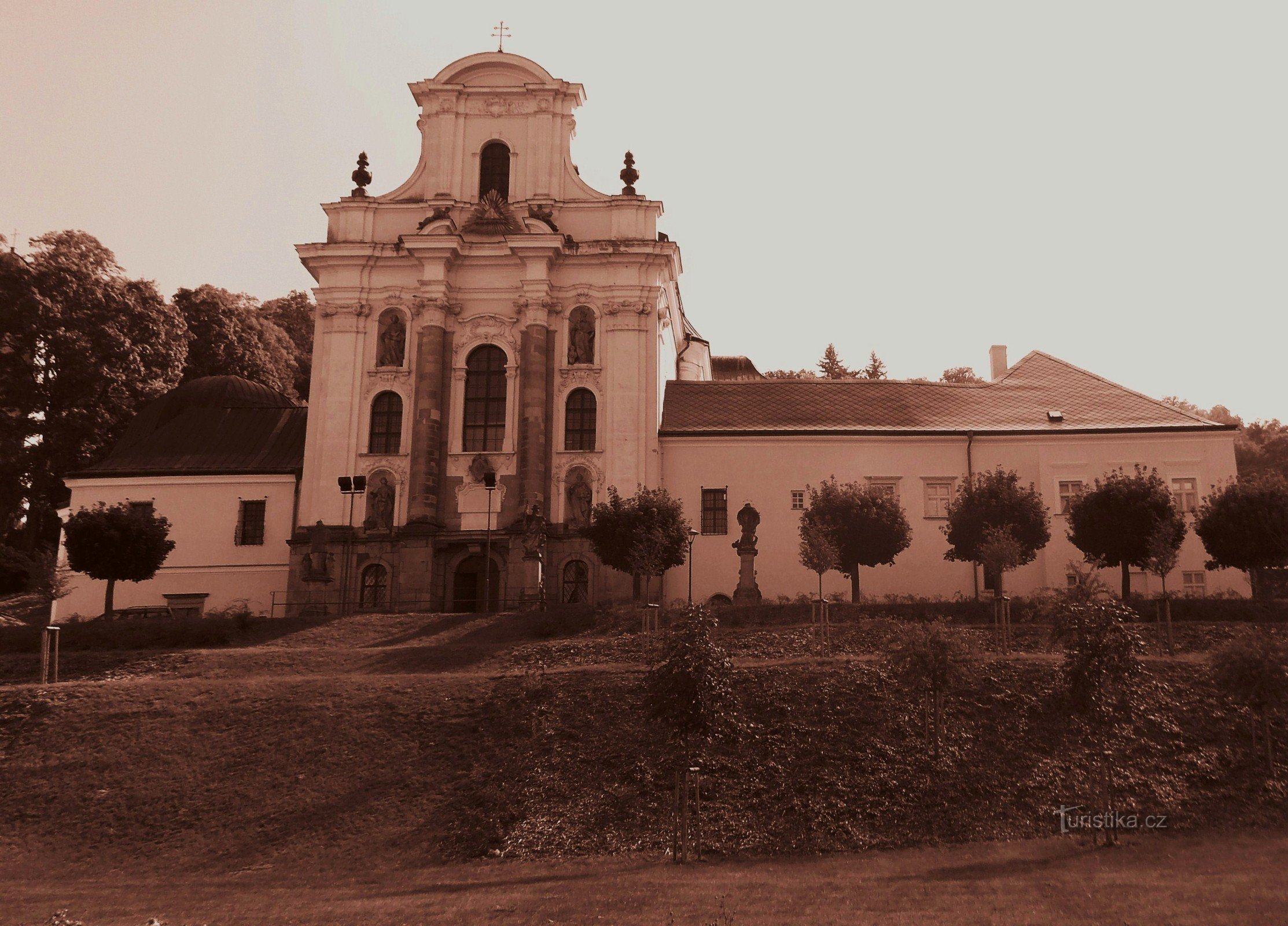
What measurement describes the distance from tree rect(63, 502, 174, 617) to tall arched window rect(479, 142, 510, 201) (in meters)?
17.2

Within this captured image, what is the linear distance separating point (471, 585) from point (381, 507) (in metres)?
4.19

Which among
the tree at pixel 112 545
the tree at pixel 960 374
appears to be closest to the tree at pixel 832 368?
the tree at pixel 960 374

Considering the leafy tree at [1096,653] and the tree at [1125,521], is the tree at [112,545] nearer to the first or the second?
the leafy tree at [1096,653]

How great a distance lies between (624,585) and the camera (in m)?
41.1

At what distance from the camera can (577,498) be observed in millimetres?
42562

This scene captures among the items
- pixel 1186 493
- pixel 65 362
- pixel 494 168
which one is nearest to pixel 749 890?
pixel 1186 493

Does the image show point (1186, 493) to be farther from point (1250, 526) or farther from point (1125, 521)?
point (1125, 521)

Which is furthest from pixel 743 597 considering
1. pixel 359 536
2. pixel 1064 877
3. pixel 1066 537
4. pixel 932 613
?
pixel 1064 877

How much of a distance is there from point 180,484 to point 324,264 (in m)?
9.39

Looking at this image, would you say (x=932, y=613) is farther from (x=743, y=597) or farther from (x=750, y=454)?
(x=750, y=454)

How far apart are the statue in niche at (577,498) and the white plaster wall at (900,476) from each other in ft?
8.99

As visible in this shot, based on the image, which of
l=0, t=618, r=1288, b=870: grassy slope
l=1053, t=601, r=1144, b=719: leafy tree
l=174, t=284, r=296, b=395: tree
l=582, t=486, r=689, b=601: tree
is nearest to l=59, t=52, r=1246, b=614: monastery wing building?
l=582, t=486, r=689, b=601: tree

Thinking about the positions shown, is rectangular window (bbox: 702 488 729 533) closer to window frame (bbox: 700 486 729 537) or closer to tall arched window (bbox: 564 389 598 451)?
window frame (bbox: 700 486 729 537)

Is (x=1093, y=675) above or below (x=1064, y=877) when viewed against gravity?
above
